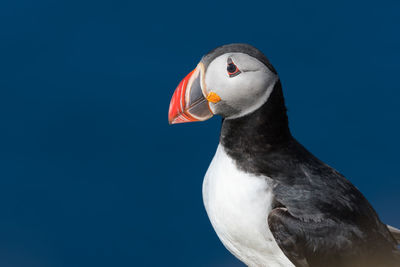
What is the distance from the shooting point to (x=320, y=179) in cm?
271

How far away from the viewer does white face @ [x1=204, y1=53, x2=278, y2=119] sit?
2.53 meters

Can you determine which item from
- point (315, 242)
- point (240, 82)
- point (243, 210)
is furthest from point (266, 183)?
point (240, 82)

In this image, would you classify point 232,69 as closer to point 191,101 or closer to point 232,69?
point 232,69

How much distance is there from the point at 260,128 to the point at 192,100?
24cm

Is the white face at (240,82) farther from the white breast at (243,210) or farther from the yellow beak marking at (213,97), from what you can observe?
the white breast at (243,210)

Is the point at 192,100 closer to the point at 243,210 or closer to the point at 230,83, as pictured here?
the point at 230,83

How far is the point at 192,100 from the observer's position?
2.63 m

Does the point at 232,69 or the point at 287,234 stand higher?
the point at 232,69

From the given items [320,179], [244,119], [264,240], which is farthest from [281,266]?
[244,119]

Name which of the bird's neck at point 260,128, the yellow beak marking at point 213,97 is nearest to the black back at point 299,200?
the bird's neck at point 260,128

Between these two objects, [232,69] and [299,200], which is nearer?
[232,69]

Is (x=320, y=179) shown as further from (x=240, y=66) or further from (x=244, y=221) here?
(x=240, y=66)

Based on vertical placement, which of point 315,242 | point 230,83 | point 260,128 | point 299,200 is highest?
point 230,83

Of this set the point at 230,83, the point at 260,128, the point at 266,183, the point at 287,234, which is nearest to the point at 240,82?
the point at 230,83
